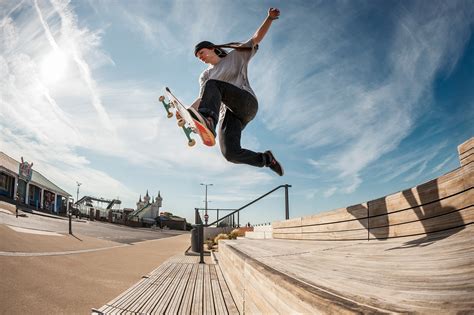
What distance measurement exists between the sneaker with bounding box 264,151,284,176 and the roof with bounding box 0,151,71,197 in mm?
38682

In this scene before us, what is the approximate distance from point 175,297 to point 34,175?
46641mm

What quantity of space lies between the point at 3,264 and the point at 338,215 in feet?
16.5

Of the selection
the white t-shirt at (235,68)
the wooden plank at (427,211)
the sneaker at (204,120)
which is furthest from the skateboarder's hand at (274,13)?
the wooden plank at (427,211)

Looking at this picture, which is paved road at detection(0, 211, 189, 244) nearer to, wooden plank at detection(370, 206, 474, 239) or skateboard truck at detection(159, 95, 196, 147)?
skateboard truck at detection(159, 95, 196, 147)

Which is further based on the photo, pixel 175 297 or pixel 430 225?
pixel 175 297

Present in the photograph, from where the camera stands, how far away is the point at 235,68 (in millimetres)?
2863

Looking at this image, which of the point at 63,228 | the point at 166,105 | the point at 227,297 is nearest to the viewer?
the point at 227,297

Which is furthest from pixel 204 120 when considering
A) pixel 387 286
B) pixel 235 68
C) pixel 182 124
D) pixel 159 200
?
pixel 159 200

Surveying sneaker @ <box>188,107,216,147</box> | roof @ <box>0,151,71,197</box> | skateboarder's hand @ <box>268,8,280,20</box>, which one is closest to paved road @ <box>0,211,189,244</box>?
sneaker @ <box>188,107,216,147</box>

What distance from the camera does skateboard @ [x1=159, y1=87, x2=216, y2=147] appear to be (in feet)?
8.59

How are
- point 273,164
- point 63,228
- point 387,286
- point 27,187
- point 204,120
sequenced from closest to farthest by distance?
1. point 387,286
2. point 204,120
3. point 273,164
4. point 63,228
5. point 27,187

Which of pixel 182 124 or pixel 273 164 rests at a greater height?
pixel 182 124

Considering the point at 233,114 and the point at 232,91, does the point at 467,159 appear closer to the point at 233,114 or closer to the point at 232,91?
the point at 232,91

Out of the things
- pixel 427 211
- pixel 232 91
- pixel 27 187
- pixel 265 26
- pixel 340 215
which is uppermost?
pixel 265 26
